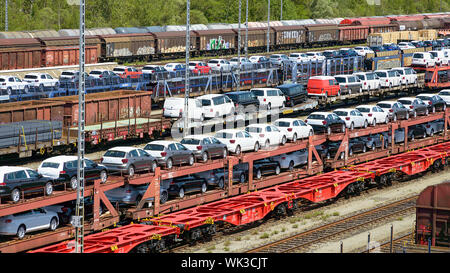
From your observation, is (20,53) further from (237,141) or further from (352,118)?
(237,141)

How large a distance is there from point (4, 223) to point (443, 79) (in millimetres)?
54912

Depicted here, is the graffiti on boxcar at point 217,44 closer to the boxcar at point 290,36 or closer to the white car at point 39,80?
the boxcar at point 290,36

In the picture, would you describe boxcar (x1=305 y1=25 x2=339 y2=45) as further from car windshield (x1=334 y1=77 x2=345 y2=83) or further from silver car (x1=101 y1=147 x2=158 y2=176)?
silver car (x1=101 y1=147 x2=158 y2=176)

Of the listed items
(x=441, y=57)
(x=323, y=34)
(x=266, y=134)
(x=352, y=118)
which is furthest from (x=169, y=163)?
(x=323, y=34)

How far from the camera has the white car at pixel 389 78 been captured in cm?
6259

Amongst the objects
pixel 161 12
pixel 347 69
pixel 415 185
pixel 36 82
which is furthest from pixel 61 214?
pixel 161 12

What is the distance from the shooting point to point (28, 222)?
24.7 meters

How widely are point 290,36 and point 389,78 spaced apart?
3946 cm


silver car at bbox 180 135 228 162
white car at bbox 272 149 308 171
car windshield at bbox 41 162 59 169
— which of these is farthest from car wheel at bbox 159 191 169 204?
white car at bbox 272 149 308 171

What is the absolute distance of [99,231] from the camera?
2778 cm

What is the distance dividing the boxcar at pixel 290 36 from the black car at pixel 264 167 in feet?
209

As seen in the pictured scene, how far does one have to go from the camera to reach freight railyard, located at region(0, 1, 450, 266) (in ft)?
81.7

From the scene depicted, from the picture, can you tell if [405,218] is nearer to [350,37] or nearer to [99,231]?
[99,231]

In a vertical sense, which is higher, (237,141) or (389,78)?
(389,78)
